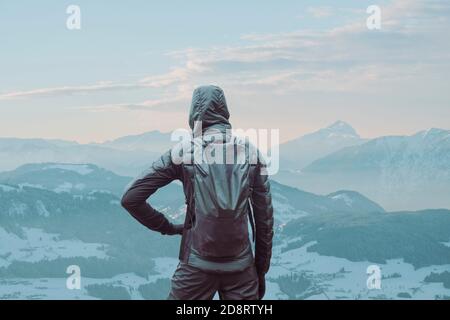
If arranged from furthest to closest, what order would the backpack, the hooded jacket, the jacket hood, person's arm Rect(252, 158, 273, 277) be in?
person's arm Rect(252, 158, 273, 277)
the jacket hood
the hooded jacket
the backpack

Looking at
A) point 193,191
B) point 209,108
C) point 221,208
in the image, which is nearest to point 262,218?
point 221,208

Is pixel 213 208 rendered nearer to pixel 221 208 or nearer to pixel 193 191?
pixel 221 208

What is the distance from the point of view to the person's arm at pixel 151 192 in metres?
12.5

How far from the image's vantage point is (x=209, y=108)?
495 inches

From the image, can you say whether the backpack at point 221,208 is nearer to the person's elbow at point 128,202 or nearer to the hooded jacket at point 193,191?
the hooded jacket at point 193,191

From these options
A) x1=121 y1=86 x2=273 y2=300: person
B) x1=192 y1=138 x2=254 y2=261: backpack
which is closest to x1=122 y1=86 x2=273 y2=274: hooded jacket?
x1=121 y1=86 x2=273 y2=300: person

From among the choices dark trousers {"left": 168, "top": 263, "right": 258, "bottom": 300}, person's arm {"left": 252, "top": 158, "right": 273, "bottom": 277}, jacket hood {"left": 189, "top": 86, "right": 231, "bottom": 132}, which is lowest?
dark trousers {"left": 168, "top": 263, "right": 258, "bottom": 300}

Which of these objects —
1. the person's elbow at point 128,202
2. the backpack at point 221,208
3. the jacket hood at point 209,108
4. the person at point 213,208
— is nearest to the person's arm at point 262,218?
the person at point 213,208

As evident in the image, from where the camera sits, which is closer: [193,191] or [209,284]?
[193,191]

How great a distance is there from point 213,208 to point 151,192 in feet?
3.70

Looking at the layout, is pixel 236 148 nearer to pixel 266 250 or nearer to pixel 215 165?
pixel 215 165

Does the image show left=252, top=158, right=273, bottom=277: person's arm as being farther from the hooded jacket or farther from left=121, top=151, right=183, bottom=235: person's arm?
left=121, top=151, right=183, bottom=235: person's arm

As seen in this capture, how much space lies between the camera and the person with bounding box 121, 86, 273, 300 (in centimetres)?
1219
